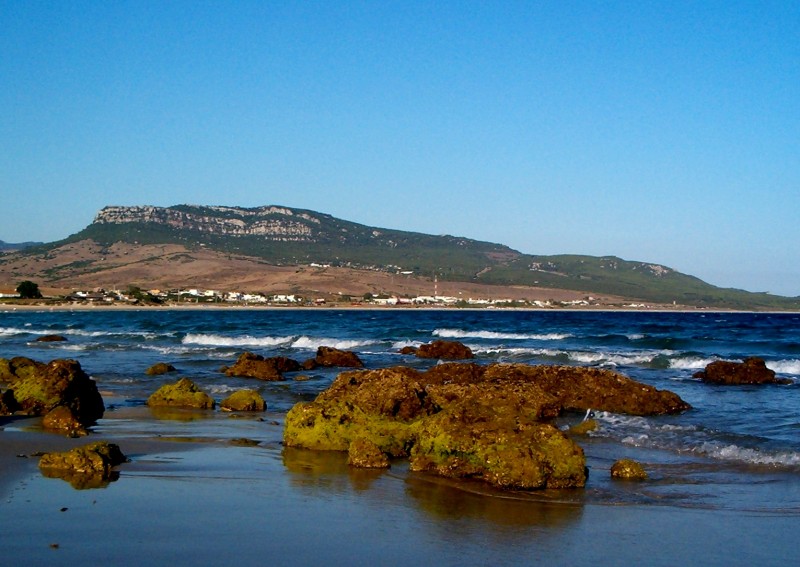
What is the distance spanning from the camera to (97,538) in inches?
300

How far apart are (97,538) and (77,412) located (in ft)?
30.3

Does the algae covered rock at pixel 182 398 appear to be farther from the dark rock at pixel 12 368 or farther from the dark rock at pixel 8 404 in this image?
the dark rock at pixel 12 368

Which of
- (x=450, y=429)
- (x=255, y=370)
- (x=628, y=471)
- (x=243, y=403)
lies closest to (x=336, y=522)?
(x=450, y=429)

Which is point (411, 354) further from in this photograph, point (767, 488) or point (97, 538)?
point (97, 538)

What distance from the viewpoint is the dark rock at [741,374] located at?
1029 inches

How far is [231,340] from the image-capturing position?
5281 cm

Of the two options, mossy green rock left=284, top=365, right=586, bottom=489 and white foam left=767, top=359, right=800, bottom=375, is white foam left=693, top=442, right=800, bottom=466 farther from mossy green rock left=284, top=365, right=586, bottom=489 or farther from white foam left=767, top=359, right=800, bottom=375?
white foam left=767, top=359, right=800, bottom=375

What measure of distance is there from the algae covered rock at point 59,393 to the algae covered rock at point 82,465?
5667 mm

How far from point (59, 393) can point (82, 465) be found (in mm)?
6668

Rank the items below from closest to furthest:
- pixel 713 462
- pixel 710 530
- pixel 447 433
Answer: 1. pixel 710 530
2. pixel 447 433
3. pixel 713 462

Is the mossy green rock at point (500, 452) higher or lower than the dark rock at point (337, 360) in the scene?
higher

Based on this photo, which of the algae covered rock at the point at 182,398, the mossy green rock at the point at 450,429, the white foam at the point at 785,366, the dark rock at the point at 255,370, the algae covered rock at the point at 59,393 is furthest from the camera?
the white foam at the point at 785,366

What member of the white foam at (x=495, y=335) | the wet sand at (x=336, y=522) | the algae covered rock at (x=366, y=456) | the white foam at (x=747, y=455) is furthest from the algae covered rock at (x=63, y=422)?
the white foam at (x=495, y=335)

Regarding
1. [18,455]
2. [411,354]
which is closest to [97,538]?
[18,455]
